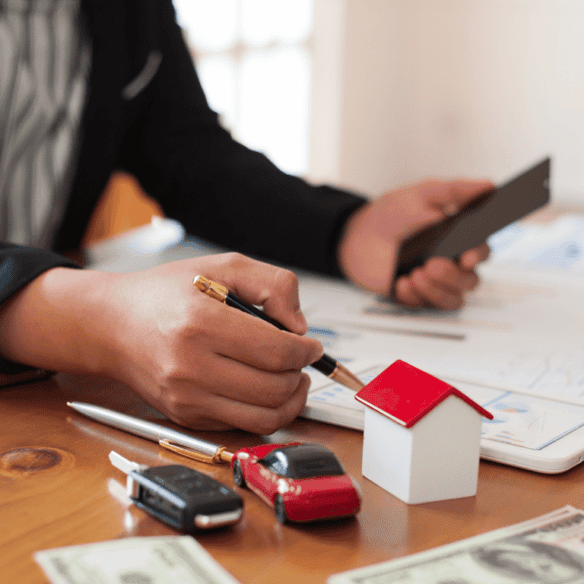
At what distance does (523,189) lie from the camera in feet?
2.68

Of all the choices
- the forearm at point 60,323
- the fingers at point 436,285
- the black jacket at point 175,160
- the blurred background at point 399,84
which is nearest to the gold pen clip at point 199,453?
the forearm at point 60,323

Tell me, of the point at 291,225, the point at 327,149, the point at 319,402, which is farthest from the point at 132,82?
A: the point at 327,149

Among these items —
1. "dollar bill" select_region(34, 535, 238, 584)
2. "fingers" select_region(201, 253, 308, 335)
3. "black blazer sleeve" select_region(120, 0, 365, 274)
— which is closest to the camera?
"dollar bill" select_region(34, 535, 238, 584)

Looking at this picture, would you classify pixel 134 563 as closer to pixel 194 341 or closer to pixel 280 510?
pixel 280 510

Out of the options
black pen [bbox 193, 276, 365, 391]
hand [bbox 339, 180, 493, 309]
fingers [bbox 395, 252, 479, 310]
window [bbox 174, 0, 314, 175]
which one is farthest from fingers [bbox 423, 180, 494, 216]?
window [bbox 174, 0, 314, 175]

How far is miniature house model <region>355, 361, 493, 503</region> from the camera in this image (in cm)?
38

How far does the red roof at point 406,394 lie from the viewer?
0.38m

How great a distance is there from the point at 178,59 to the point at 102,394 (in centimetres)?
91

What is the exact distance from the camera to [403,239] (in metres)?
0.96

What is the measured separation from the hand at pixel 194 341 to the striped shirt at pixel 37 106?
1.95 ft

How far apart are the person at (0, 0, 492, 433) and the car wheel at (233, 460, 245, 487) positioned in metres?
0.07

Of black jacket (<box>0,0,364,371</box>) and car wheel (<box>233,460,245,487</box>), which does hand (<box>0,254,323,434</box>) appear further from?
black jacket (<box>0,0,364,371</box>)

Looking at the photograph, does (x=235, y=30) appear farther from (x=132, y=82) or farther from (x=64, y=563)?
(x=64, y=563)

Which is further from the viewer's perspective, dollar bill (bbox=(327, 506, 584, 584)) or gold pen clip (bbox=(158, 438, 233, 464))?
gold pen clip (bbox=(158, 438, 233, 464))
